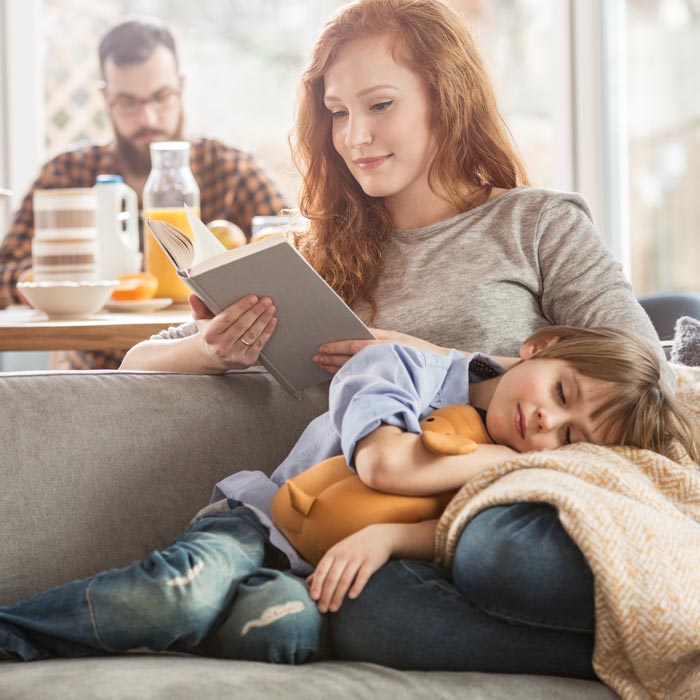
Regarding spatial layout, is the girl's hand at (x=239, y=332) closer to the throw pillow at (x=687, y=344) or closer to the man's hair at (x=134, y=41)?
the throw pillow at (x=687, y=344)

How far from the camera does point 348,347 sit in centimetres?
159

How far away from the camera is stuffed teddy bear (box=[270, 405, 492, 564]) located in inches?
53.3

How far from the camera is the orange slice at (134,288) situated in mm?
2299

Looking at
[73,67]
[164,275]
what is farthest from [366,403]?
[73,67]

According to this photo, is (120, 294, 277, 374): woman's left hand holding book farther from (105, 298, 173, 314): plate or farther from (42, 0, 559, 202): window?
(42, 0, 559, 202): window

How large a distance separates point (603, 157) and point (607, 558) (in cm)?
286

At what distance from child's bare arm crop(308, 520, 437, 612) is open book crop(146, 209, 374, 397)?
13.0 inches

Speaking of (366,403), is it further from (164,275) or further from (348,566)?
(164,275)

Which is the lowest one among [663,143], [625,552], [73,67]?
[625,552]

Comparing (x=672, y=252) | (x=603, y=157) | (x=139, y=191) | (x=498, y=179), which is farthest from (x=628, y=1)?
(x=498, y=179)

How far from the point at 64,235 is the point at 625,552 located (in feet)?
4.65

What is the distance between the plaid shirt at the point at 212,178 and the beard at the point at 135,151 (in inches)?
0.9

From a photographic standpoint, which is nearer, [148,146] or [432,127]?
[432,127]

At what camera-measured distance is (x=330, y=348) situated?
5.29 ft
